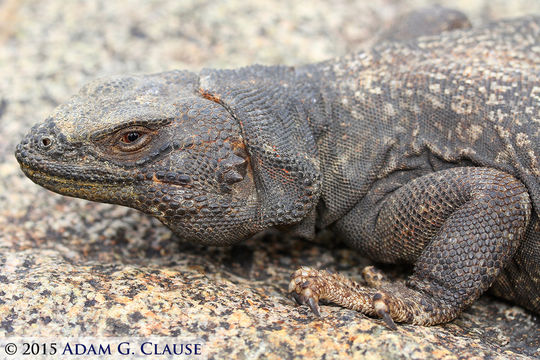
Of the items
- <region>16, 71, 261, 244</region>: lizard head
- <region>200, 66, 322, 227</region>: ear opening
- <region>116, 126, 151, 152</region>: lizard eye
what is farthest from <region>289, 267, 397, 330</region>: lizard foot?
<region>116, 126, 151, 152</region>: lizard eye

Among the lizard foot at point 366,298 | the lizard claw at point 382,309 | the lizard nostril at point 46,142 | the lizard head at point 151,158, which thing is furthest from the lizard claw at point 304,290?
the lizard nostril at point 46,142

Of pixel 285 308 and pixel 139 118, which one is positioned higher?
pixel 139 118

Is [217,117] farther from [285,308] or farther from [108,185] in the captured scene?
[285,308]

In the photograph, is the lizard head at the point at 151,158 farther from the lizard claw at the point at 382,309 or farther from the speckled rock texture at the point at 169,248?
the lizard claw at the point at 382,309

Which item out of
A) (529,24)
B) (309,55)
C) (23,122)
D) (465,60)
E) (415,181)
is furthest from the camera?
(309,55)

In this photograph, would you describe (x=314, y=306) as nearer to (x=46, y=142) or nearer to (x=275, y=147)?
(x=275, y=147)

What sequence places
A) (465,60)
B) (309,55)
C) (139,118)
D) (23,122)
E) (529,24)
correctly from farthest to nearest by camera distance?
1. (309,55)
2. (23,122)
3. (529,24)
4. (465,60)
5. (139,118)

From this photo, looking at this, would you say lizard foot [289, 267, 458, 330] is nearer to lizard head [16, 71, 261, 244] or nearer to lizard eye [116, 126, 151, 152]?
lizard head [16, 71, 261, 244]

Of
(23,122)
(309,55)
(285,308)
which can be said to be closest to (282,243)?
(285,308)
